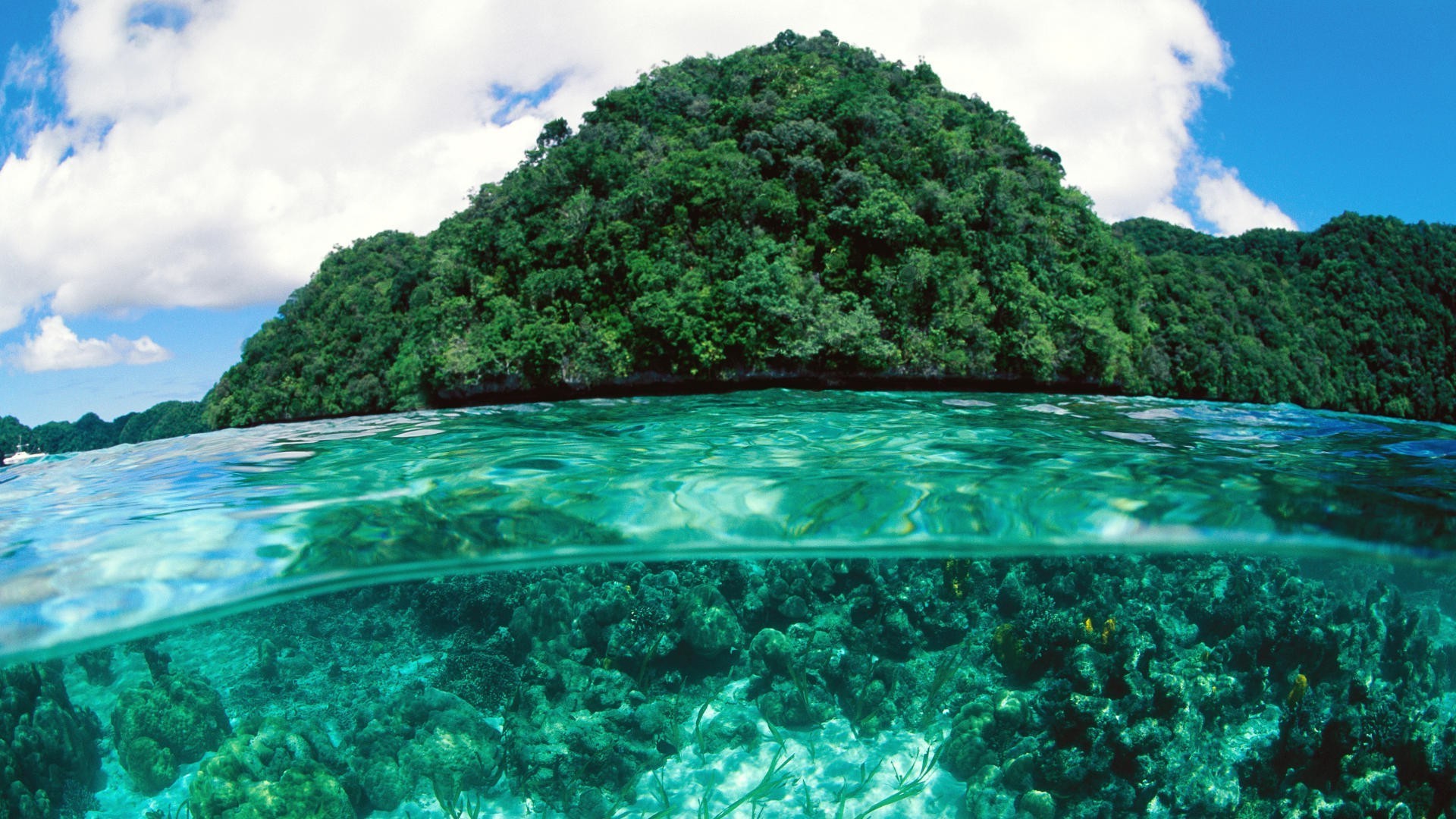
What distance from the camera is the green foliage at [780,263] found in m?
27.2

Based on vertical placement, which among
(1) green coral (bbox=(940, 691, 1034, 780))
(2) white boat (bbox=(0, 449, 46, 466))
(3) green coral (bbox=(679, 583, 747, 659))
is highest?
(2) white boat (bbox=(0, 449, 46, 466))

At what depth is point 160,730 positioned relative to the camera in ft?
24.9

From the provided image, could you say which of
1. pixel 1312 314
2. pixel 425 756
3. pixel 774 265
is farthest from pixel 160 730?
pixel 1312 314

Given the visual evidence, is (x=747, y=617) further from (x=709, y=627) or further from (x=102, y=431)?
(x=102, y=431)

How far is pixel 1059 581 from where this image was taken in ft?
30.5

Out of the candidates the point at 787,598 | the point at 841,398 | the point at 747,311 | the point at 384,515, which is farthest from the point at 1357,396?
the point at 384,515

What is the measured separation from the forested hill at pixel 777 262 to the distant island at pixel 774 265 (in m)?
0.09

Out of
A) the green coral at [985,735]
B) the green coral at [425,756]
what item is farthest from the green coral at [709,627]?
the green coral at [985,735]

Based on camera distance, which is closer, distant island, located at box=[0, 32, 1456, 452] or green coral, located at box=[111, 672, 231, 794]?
green coral, located at box=[111, 672, 231, 794]

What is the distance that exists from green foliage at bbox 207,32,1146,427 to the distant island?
0.30 feet

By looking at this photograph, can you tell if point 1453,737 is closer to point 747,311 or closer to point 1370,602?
point 1370,602

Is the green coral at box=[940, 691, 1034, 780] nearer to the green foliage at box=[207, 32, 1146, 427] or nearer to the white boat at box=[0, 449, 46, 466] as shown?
the white boat at box=[0, 449, 46, 466]

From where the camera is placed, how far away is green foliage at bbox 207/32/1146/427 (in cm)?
2722

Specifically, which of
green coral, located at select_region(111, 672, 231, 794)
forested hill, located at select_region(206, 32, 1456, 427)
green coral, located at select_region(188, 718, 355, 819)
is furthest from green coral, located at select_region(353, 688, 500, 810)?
forested hill, located at select_region(206, 32, 1456, 427)
